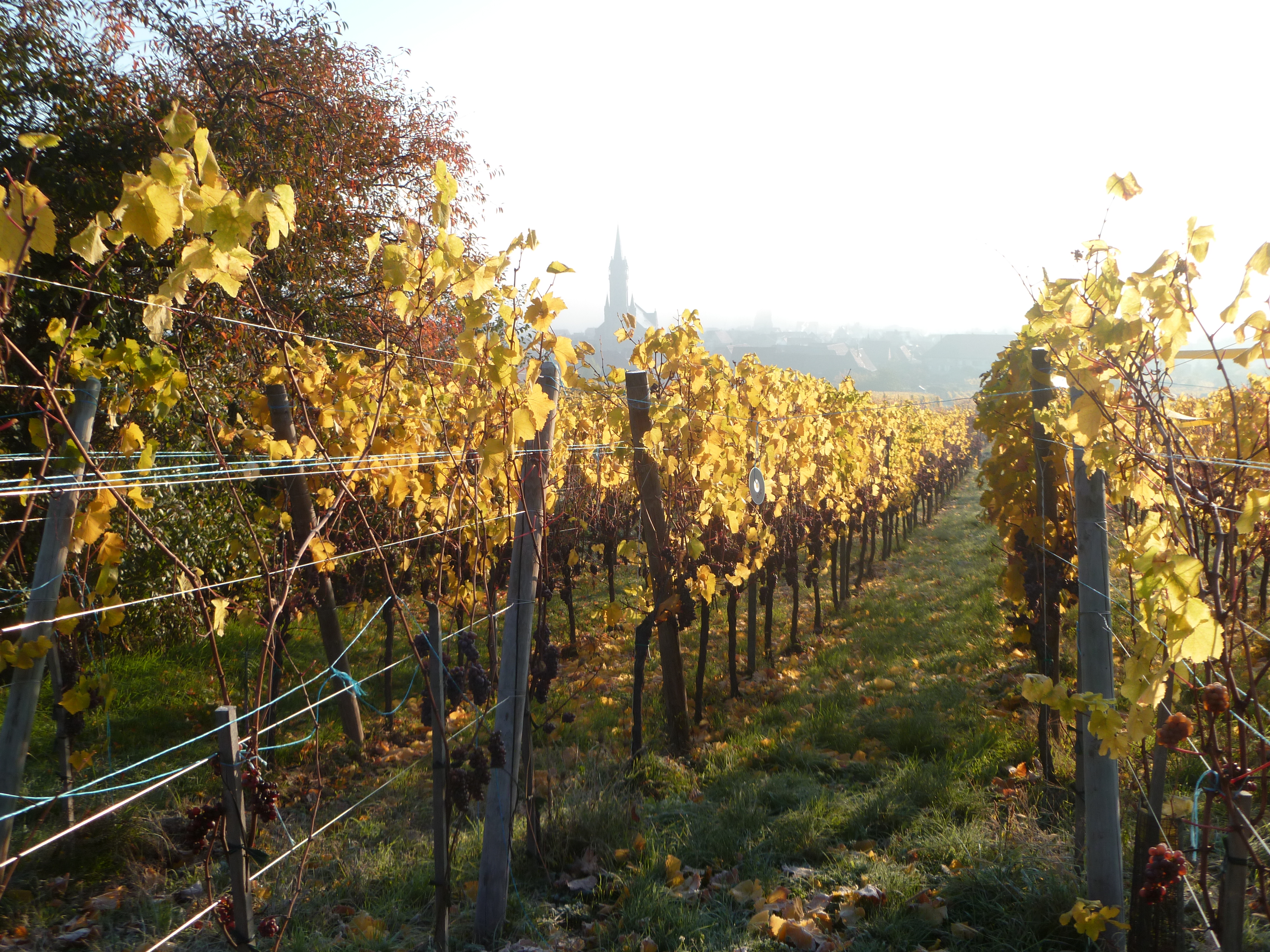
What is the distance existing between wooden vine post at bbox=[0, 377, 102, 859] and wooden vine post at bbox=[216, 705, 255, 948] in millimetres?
1244

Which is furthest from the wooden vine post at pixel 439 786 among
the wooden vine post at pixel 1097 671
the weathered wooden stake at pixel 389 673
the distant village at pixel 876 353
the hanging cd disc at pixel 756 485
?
the distant village at pixel 876 353

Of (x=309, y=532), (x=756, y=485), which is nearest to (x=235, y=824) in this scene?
(x=309, y=532)

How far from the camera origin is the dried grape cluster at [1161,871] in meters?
1.76

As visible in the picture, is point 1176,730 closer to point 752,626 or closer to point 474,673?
point 474,673

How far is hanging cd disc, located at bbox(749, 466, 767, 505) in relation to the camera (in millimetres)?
4396

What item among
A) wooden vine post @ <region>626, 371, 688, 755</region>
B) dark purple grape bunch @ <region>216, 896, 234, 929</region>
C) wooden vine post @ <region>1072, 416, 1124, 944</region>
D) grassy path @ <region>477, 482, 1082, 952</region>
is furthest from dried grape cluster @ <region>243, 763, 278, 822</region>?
wooden vine post @ <region>1072, 416, 1124, 944</region>

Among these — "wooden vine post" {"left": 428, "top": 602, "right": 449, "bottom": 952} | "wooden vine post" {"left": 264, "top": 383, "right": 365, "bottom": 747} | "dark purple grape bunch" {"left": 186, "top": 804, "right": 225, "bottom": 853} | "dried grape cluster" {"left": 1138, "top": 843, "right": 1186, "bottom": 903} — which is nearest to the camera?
"dried grape cluster" {"left": 1138, "top": 843, "right": 1186, "bottom": 903}

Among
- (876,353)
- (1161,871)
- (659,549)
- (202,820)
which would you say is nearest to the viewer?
Result: (1161,871)

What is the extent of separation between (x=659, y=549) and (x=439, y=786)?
82.7 inches

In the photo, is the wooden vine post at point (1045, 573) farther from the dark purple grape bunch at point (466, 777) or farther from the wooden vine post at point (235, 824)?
the wooden vine post at point (235, 824)

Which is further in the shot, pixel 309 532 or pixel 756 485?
pixel 756 485

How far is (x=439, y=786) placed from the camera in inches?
95.8

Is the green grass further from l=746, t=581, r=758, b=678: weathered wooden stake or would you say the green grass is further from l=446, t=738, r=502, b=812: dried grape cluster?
l=446, t=738, r=502, b=812: dried grape cluster

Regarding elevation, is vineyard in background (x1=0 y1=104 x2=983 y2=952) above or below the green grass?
above
